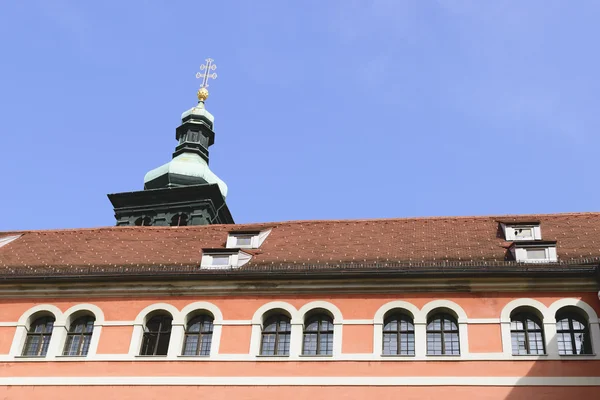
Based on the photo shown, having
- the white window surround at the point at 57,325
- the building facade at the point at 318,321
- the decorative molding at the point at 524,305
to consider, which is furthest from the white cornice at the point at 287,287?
the white window surround at the point at 57,325

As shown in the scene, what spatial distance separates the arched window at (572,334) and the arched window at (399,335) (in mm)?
3999

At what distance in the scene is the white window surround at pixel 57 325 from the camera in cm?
2805

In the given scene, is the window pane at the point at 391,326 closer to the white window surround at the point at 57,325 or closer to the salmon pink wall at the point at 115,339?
the salmon pink wall at the point at 115,339

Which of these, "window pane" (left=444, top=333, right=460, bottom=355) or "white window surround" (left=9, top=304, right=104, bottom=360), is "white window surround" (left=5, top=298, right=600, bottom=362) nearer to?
"white window surround" (left=9, top=304, right=104, bottom=360)

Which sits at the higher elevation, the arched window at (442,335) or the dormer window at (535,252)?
the dormer window at (535,252)

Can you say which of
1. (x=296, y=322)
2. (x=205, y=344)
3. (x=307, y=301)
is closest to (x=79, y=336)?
(x=205, y=344)

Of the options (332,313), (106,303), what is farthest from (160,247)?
(332,313)

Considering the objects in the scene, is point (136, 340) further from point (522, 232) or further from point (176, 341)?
point (522, 232)

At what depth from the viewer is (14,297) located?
29.4m

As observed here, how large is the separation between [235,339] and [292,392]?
2.48 metres

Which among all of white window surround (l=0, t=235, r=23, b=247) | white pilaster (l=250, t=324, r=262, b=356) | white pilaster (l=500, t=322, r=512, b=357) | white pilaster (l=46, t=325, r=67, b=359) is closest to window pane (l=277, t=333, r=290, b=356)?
white pilaster (l=250, t=324, r=262, b=356)

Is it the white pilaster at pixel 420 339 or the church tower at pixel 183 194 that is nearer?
the white pilaster at pixel 420 339

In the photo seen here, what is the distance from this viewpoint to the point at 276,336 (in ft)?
90.8

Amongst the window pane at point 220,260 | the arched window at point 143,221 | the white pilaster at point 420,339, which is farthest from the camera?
the arched window at point 143,221
